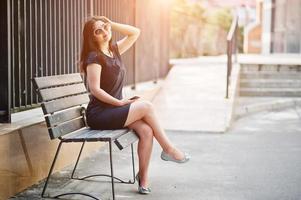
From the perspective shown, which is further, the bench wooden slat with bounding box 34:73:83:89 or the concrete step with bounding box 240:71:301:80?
the concrete step with bounding box 240:71:301:80

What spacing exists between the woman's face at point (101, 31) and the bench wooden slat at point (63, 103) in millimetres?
590

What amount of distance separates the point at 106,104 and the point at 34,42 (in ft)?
4.93

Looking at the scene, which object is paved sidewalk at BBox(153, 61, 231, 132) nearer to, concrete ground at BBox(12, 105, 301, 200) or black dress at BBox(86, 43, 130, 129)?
concrete ground at BBox(12, 105, 301, 200)

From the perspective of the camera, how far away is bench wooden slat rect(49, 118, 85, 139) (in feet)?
14.6

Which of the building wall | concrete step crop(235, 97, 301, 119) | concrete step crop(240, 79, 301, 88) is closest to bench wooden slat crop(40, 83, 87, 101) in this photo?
concrete step crop(235, 97, 301, 119)

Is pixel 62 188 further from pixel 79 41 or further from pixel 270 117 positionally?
pixel 270 117

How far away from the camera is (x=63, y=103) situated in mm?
4793

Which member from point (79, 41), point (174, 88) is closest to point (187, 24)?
point (174, 88)

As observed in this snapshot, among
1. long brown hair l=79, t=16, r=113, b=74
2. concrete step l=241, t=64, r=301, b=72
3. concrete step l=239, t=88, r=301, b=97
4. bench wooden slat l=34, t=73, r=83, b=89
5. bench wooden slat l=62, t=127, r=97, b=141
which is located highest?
long brown hair l=79, t=16, r=113, b=74

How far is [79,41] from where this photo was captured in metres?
6.98

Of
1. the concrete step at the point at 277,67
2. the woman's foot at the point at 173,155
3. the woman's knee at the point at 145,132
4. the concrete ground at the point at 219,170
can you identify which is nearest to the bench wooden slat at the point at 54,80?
the woman's knee at the point at 145,132

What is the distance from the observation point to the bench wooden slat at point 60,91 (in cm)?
454

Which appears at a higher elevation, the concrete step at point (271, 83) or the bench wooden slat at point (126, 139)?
the bench wooden slat at point (126, 139)

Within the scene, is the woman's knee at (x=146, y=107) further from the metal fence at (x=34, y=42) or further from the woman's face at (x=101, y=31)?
the metal fence at (x=34, y=42)
